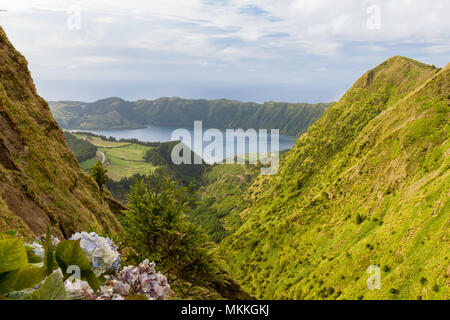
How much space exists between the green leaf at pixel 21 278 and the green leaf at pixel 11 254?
9 cm

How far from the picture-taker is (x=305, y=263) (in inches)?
2495

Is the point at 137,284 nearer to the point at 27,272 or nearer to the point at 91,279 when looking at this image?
the point at 91,279

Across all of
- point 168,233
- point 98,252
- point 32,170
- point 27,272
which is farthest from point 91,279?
point 32,170

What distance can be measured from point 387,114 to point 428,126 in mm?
Answer: 15799

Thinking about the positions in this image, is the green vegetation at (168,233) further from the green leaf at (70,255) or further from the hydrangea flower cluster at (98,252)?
the green leaf at (70,255)

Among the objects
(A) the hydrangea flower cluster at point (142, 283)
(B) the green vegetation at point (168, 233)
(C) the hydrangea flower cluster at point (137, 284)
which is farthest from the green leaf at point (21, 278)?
(B) the green vegetation at point (168, 233)

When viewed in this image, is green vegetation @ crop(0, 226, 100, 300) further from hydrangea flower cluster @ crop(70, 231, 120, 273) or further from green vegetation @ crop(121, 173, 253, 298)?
green vegetation @ crop(121, 173, 253, 298)

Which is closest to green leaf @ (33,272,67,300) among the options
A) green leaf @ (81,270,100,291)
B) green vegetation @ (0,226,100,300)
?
green vegetation @ (0,226,100,300)

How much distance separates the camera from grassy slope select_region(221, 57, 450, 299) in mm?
38156

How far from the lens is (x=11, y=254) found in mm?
2154

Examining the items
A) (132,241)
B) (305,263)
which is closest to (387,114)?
(305,263)

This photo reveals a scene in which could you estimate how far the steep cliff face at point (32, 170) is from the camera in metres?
13.3

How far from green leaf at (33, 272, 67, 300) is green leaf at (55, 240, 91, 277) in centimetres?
39
